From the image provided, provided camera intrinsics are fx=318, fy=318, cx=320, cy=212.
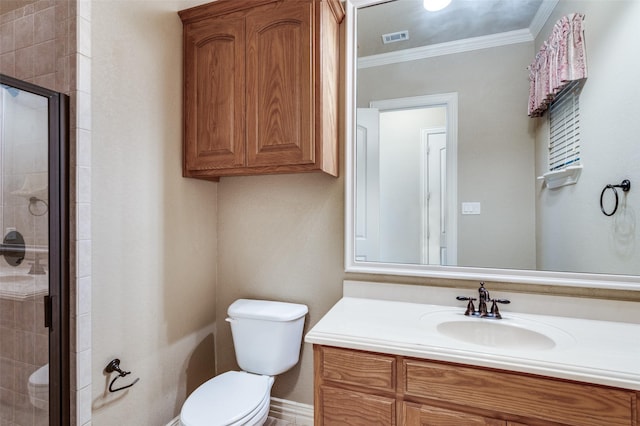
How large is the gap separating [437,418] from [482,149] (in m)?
1.16

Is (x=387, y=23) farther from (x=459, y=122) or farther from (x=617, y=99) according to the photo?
(x=617, y=99)

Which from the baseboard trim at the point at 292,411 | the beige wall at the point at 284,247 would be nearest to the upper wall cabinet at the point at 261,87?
the beige wall at the point at 284,247

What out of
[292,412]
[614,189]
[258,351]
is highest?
[614,189]

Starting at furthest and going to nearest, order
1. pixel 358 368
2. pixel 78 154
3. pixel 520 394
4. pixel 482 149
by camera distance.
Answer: pixel 482 149 < pixel 78 154 < pixel 358 368 < pixel 520 394

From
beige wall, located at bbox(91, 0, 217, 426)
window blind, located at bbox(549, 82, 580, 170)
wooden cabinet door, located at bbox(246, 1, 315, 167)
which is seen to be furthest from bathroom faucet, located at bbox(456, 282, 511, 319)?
beige wall, located at bbox(91, 0, 217, 426)

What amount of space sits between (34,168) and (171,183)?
0.56m

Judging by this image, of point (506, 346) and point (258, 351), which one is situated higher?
point (506, 346)

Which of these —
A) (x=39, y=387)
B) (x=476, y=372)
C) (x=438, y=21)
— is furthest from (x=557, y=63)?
(x=39, y=387)

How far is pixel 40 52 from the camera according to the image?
4.55ft

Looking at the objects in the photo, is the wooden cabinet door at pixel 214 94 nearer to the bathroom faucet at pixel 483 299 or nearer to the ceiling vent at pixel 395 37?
the ceiling vent at pixel 395 37

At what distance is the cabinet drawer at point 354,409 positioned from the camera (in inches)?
43.6

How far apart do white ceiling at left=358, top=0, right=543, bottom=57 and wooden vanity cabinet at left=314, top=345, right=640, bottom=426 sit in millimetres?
1480

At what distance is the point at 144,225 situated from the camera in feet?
5.07

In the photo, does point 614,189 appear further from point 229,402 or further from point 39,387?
point 39,387
